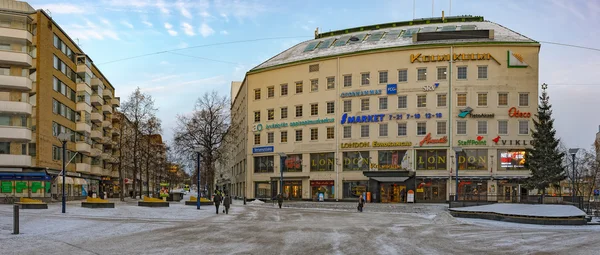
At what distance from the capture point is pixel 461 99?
6012 centimetres

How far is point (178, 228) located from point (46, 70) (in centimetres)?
4101

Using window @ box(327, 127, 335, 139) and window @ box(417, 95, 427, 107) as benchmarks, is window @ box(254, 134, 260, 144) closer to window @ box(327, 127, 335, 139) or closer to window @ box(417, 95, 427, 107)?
window @ box(327, 127, 335, 139)

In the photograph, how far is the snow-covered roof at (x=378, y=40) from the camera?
62.9 metres

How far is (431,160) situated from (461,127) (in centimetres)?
491

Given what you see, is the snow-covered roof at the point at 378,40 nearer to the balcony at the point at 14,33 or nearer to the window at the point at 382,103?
the window at the point at 382,103

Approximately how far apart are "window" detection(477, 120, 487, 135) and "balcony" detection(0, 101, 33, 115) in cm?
4720

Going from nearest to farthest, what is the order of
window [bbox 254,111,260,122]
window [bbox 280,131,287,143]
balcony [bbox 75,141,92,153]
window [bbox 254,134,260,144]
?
window [bbox 280,131,287,143] < balcony [bbox 75,141,92,153] < window [bbox 254,134,260,144] < window [bbox 254,111,260,122]

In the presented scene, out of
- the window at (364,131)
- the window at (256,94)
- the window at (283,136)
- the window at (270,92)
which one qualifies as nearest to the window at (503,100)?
the window at (364,131)

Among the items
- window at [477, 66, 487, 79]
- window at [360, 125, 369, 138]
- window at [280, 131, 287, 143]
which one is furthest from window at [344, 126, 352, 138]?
window at [477, 66, 487, 79]

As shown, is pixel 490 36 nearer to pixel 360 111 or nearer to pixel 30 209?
pixel 360 111

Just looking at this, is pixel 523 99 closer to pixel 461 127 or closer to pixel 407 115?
pixel 461 127

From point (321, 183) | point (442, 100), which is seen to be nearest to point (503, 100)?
point (442, 100)

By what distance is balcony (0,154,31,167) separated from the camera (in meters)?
52.6

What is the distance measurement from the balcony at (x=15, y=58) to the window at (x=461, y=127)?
4555cm
